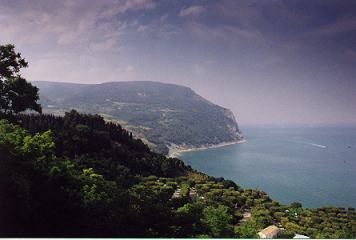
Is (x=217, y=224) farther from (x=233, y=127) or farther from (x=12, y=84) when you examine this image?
(x=233, y=127)

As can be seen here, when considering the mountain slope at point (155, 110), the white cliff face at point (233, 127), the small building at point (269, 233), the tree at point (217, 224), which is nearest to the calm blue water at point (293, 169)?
the mountain slope at point (155, 110)

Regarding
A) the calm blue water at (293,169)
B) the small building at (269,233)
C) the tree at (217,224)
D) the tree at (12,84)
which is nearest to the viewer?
the tree at (217,224)

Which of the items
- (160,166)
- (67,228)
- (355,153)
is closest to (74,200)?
(67,228)

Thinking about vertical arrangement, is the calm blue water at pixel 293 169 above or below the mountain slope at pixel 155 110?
below

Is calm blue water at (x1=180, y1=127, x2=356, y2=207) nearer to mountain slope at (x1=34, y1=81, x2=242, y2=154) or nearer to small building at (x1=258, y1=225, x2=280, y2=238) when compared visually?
mountain slope at (x1=34, y1=81, x2=242, y2=154)

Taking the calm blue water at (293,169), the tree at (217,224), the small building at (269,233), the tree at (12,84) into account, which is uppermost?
the tree at (12,84)

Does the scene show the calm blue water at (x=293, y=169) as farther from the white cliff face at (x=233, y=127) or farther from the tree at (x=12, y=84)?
the tree at (x=12, y=84)

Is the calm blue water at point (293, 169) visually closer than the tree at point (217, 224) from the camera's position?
No

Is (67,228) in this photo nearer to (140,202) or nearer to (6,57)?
(140,202)
